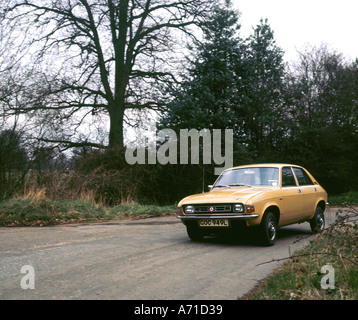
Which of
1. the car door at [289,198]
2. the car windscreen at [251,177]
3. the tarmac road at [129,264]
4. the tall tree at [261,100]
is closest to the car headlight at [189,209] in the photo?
the tarmac road at [129,264]

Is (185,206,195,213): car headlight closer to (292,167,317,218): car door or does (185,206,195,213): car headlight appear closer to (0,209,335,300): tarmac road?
(0,209,335,300): tarmac road

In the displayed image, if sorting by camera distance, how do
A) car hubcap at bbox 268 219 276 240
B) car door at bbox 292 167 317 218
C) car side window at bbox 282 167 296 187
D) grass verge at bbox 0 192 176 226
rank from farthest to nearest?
grass verge at bbox 0 192 176 226
car door at bbox 292 167 317 218
car side window at bbox 282 167 296 187
car hubcap at bbox 268 219 276 240

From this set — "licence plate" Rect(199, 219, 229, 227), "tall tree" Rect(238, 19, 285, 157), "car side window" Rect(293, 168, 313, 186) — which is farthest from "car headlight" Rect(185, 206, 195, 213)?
"tall tree" Rect(238, 19, 285, 157)

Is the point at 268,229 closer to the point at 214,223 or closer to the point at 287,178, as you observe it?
the point at 214,223

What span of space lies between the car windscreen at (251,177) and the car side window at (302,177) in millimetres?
945

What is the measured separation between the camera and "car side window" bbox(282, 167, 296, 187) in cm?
934

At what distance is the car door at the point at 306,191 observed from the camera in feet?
31.7

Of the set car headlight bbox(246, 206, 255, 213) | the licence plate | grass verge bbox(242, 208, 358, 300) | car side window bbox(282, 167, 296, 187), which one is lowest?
grass verge bbox(242, 208, 358, 300)

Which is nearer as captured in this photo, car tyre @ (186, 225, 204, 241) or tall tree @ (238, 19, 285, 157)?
car tyre @ (186, 225, 204, 241)

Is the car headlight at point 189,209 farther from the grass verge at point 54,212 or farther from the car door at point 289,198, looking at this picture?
the grass verge at point 54,212

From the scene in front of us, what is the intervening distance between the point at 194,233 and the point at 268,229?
1607mm

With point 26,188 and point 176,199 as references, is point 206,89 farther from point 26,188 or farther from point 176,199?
point 26,188
